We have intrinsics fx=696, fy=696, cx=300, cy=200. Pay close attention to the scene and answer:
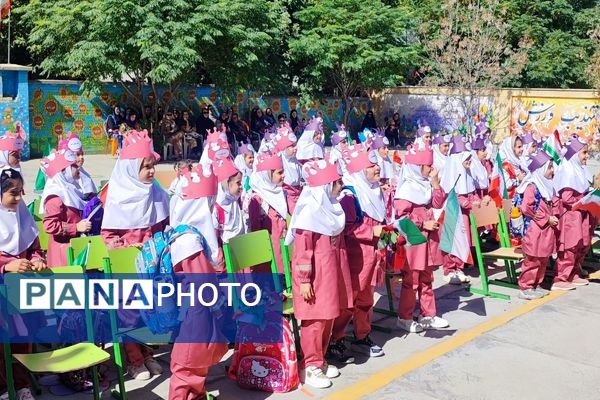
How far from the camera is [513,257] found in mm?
7918

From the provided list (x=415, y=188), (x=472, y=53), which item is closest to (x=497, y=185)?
(x=415, y=188)

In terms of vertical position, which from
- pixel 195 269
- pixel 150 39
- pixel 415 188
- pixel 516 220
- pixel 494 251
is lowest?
pixel 494 251

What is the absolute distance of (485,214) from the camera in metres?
8.38

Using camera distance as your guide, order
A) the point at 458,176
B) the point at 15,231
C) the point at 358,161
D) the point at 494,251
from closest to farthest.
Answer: the point at 15,231, the point at 358,161, the point at 494,251, the point at 458,176

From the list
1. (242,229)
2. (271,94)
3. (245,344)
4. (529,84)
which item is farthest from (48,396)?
(529,84)

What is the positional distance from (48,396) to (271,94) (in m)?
23.0

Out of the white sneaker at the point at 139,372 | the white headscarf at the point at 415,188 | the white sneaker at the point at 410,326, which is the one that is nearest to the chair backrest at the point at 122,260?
the white sneaker at the point at 139,372

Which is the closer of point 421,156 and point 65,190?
point 65,190

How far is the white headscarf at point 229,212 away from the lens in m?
6.26

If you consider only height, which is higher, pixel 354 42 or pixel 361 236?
pixel 354 42

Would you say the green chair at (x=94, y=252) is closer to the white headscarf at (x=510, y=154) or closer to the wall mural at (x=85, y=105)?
the white headscarf at (x=510, y=154)

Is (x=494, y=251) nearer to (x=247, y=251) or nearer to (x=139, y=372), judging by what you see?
(x=247, y=251)

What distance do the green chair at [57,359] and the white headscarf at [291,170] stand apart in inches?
180

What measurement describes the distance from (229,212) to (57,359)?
7.28 feet
